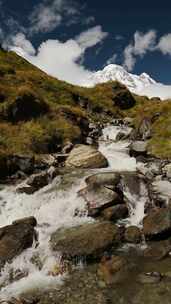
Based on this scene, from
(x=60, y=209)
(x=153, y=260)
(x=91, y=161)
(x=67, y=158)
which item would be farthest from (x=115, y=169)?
(x=153, y=260)

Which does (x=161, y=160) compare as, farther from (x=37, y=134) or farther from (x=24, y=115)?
(x=24, y=115)

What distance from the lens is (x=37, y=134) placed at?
4584 cm

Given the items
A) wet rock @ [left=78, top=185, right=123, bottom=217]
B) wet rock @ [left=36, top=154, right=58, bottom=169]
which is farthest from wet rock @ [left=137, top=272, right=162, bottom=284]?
wet rock @ [left=36, top=154, right=58, bottom=169]

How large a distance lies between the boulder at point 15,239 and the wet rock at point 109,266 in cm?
554

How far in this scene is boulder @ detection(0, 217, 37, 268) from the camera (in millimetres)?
22894

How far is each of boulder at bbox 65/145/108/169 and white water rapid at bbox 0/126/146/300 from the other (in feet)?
5.36

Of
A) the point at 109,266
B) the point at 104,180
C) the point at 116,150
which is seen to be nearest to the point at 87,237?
the point at 109,266

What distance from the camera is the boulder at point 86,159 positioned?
39209 mm

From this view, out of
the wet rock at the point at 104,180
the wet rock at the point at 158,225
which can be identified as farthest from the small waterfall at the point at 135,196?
the wet rock at the point at 158,225

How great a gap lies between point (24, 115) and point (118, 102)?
44.6m

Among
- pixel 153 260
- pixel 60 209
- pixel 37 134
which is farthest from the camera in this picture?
pixel 37 134

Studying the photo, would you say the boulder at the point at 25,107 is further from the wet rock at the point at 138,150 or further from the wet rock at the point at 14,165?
the wet rock at the point at 138,150

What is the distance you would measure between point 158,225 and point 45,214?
9404mm

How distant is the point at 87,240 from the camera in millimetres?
23484
